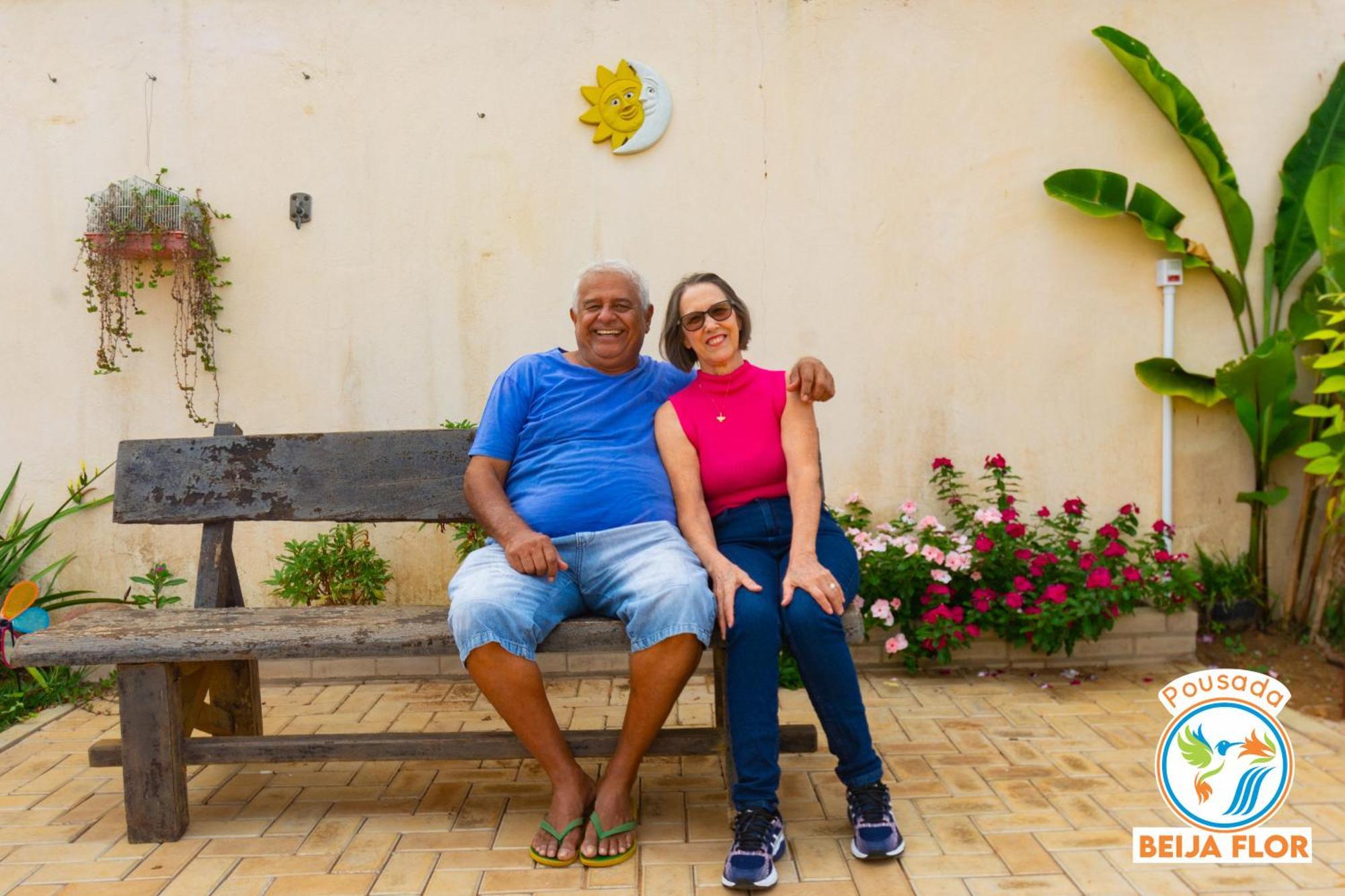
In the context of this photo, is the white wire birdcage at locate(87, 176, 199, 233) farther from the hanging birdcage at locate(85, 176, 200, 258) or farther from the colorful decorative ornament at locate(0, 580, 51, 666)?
the colorful decorative ornament at locate(0, 580, 51, 666)

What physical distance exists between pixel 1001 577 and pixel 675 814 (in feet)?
6.74

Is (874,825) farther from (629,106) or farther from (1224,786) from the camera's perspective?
(629,106)

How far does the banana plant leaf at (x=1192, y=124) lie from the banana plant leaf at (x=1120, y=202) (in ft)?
0.64

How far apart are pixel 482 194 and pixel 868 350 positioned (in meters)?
1.87

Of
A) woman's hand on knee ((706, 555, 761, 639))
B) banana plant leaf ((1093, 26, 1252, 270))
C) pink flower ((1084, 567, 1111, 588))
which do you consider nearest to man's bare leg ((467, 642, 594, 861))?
woman's hand on knee ((706, 555, 761, 639))

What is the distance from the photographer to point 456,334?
490 cm

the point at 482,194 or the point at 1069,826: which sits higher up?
the point at 482,194

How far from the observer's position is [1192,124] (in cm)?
473

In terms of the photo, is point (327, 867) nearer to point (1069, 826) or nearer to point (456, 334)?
point (1069, 826)

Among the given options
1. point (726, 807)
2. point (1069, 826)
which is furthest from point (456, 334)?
point (1069, 826)

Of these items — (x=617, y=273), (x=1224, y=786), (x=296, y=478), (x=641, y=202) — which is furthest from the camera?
(x=641, y=202)

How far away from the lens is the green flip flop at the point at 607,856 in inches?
115

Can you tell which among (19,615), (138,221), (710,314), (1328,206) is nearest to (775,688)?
(710,314)

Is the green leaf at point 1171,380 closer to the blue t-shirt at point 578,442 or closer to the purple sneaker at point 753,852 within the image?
the blue t-shirt at point 578,442
